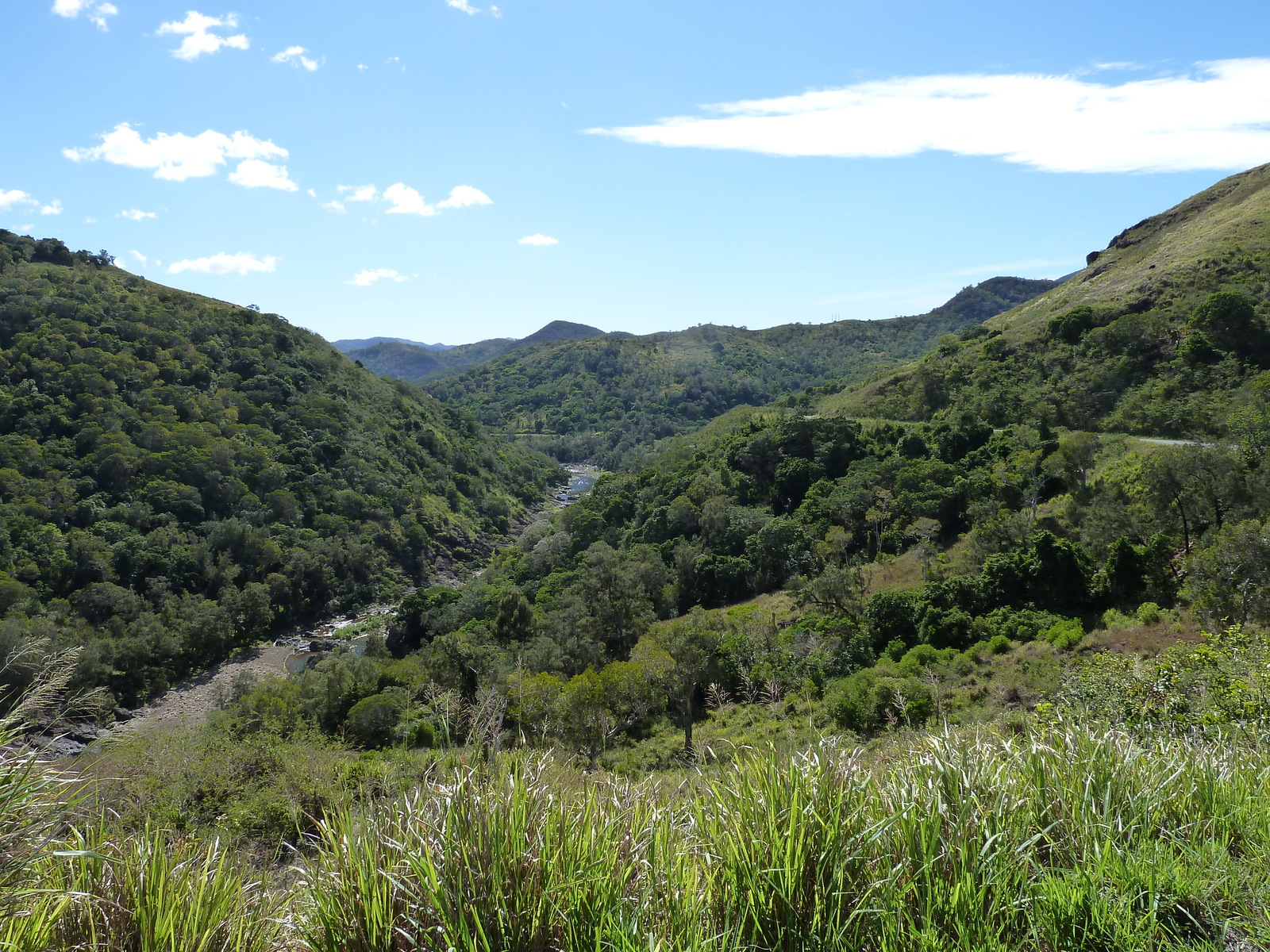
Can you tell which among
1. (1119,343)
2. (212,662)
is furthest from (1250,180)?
(212,662)

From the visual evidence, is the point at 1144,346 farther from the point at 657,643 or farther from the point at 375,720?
the point at 375,720

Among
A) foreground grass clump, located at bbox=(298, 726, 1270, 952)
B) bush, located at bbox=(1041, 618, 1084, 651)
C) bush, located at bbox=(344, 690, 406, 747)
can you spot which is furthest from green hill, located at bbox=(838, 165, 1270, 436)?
bush, located at bbox=(344, 690, 406, 747)

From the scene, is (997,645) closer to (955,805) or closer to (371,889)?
(955,805)

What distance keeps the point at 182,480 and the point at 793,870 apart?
219 ft

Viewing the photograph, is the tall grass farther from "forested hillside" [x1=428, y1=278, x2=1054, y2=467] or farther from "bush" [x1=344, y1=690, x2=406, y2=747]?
"forested hillside" [x1=428, y1=278, x2=1054, y2=467]

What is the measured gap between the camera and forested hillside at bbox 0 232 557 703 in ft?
151

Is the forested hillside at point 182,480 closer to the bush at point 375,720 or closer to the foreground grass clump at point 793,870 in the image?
the bush at point 375,720

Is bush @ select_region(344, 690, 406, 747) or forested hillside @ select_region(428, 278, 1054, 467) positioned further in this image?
forested hillside @ select_region(428, 278, 1054, 467)

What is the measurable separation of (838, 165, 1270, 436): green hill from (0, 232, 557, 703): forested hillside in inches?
1894

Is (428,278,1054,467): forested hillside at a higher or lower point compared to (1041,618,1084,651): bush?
higher

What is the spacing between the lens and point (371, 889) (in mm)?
3424

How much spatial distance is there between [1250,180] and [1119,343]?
120 feet

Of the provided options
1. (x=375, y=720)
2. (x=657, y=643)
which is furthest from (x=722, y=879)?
(x=375, y=720)

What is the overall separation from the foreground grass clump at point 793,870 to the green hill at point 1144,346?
32956 millimetres
